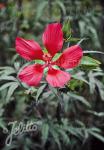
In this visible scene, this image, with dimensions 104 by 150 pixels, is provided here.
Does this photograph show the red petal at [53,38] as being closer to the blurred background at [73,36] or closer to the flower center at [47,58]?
the flower center at [47,58]

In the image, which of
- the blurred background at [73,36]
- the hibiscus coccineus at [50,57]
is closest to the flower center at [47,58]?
the hibiscus coccineus at [50,57]

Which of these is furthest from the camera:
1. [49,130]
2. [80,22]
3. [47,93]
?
[80,22]

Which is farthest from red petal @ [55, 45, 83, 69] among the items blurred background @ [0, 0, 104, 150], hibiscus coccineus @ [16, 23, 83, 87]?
blurred background @ [0, 0, 104, 150]

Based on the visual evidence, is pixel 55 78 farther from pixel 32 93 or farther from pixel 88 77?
pixel 88 77

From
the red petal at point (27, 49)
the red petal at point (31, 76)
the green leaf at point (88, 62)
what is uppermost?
the red petal at point (27, 49)

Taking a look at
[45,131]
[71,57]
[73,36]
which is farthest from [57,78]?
[73,36]

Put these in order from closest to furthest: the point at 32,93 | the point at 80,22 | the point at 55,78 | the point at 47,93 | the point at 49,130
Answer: the point at 55,78 → the point at 32,93 → the point at 47,93 → the point at 49,130 → the point at 80,22

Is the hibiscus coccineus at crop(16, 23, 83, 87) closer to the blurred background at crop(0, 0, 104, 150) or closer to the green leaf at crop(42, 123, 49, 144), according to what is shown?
the green leaf at crop(42, 123, 49, 144)

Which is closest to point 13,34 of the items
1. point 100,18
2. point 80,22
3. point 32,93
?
point 80,22

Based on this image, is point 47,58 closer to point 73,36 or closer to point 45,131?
point 45,131
